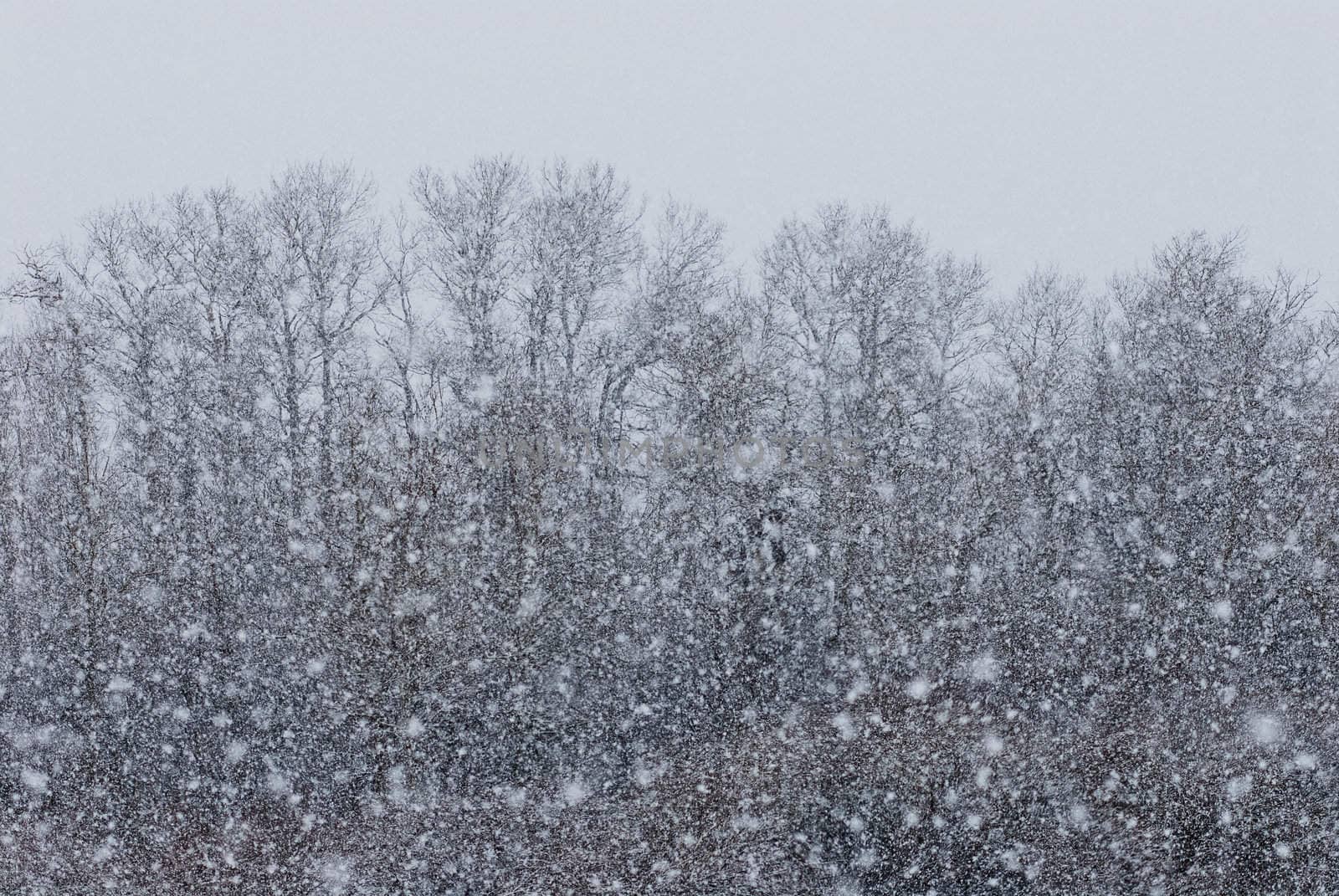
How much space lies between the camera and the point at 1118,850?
356 inches

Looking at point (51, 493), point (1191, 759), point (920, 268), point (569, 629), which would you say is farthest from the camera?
point (920, 268)

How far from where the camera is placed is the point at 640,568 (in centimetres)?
1582

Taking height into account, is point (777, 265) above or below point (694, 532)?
→ above

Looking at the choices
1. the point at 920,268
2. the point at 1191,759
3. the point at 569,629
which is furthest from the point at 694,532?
the point at 920,268

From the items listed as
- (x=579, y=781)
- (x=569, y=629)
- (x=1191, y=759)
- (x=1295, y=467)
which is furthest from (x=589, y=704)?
(x=1295, y=467)

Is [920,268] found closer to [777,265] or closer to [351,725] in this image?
[777,265]

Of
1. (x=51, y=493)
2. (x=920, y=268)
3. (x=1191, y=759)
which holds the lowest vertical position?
(x=1191, y=759)

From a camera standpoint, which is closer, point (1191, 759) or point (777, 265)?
point (1191, 759)

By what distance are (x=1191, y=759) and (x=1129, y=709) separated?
1.92 meters

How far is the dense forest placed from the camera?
379 inches

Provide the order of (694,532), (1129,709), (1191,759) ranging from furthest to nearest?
1. (694,532)
2. (1129,709)
3. (1191,759)

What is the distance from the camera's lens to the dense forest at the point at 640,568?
379 inches

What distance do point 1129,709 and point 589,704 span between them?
7275 mm

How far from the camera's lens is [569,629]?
1434 centimetres
